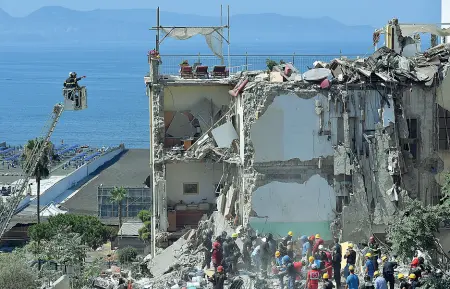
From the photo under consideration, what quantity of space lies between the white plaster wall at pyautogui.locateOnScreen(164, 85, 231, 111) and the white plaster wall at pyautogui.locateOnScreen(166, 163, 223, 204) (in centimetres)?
222

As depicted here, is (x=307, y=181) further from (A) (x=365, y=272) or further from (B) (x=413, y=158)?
(A) (x=365, y=272)

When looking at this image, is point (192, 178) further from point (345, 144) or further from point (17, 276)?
point (17, 276)

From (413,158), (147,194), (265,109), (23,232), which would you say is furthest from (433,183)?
(147,194)

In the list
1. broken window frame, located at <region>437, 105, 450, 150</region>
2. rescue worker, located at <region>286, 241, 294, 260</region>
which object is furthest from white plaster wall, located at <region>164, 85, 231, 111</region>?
rescue worker, located at <region>286, 241, 294, 260</region>

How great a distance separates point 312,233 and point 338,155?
9.05ft

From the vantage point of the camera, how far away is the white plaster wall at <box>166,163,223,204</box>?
4275 centimetres

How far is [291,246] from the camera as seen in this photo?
34.8 metres

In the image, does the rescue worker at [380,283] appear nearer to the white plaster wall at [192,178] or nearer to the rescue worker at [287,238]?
the rescue worker at [287,238]

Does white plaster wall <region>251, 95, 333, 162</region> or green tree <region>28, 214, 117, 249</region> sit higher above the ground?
white plaster wall <region>251, 95, 333, 162</region>

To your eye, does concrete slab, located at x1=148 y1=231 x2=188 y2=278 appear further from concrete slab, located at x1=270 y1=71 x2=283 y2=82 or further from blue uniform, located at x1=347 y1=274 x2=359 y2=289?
blue uniform, located at x1=347 y1=274 x2=359 y2=289

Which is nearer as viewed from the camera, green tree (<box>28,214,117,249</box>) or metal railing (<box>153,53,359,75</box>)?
metal railing (<box>153,53,359,75</box>)

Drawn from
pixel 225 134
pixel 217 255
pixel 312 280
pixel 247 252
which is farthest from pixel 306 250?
pixel 225 134

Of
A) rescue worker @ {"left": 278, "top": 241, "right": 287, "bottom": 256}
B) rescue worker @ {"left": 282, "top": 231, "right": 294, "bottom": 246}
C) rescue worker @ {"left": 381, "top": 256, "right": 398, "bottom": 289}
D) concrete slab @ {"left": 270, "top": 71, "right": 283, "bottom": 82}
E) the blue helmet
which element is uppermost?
concrete slab @ {"left": 270, "top": 71, "right": 283, "bottom": 82}

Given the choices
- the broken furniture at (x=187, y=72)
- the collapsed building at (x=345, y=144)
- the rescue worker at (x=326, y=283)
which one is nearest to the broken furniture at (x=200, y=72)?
the broken furniture at (x=187, y=72)
